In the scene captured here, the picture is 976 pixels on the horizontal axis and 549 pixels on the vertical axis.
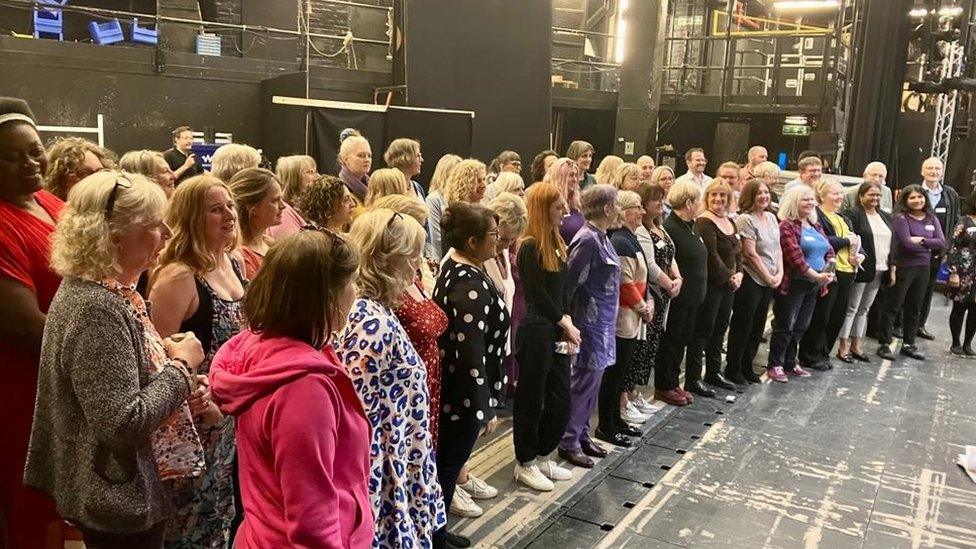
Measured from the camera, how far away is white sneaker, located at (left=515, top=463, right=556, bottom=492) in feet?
11.5

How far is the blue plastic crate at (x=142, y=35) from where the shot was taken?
28.9ft

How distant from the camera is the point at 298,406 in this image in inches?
53.9

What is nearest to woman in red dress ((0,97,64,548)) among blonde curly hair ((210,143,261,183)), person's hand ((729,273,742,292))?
blonde curly hair ((210,143,261,183))

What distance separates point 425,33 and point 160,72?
3199 mm

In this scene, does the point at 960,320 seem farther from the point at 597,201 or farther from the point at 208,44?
the point at 208,44

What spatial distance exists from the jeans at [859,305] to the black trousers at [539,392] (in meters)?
3.63

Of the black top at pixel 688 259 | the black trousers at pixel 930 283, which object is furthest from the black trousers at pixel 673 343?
the black trousers at pixel 930 283

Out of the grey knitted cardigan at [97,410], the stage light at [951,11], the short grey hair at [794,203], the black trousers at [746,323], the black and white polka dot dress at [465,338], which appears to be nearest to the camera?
the grey knitted cardigan at [97,410]

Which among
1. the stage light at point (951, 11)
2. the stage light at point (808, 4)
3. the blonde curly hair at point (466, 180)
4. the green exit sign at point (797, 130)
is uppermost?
the stage light at point (808, 4)

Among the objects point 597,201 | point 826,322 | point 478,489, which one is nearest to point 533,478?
point 478,489

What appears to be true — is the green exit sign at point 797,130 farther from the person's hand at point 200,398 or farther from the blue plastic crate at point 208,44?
the person's hand at point 200,398

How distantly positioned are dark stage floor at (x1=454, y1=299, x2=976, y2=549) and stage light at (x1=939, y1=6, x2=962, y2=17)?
6.12 metres

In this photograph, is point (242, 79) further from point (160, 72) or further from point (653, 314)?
point (653, 314)

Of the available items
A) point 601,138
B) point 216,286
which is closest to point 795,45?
point 601,138
